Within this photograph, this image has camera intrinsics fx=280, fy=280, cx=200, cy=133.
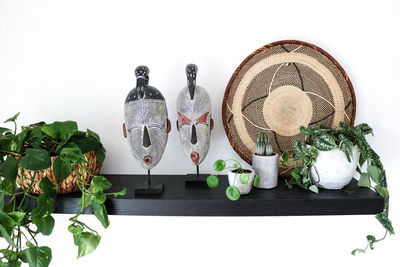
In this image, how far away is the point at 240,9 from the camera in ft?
3.03

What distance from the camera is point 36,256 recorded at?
2.32 ft

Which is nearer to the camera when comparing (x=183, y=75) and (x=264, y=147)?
(x=264, y=147)

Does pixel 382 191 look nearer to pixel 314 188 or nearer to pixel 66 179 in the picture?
pixel 314 188

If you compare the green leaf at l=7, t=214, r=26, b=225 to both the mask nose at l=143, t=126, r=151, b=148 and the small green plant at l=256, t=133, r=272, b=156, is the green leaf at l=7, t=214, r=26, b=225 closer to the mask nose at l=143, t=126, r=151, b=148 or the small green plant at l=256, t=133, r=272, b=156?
the mask nose at l=143, t=126, r=151, b=148

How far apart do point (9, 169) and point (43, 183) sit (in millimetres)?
87

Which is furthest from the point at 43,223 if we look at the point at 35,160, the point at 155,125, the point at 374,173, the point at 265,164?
the point at 374,173

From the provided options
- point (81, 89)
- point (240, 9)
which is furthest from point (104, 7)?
point (240, 9)

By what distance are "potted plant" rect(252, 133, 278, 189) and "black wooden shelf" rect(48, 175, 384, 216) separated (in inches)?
1.5

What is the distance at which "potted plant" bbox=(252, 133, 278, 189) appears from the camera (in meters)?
0.82

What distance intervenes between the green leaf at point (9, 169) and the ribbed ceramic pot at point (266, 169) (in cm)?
64

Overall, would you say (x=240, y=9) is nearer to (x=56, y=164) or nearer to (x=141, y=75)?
(x=141, y=75)

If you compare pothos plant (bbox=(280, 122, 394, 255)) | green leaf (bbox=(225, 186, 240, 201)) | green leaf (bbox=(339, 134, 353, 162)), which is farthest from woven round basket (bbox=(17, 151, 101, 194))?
green leaf (bbox=(339, 134, 353, 162))

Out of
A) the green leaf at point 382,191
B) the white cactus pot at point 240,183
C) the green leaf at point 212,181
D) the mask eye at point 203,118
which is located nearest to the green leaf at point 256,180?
the white cactus pot at point 240,183

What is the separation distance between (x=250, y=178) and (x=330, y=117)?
36 centimetres
